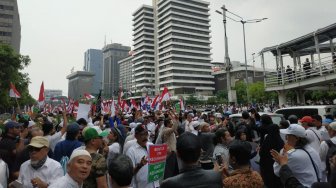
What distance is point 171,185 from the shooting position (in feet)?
7.49

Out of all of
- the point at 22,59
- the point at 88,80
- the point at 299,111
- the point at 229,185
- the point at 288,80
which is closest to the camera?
the point at 229,185

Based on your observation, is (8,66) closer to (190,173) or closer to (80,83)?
(190,173)

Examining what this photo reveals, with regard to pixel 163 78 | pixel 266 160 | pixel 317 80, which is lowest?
pixel 266 160

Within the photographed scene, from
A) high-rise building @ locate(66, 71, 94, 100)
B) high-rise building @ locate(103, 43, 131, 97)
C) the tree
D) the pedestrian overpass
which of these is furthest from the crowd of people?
high-rise building @ locate(103, 43, 131, 97)

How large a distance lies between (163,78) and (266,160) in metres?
113

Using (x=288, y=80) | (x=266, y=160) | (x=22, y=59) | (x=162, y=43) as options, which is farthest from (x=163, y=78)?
(x=266, y=160)

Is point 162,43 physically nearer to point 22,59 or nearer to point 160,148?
point 22,59

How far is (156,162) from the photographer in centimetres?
403

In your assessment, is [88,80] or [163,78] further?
[88,80]

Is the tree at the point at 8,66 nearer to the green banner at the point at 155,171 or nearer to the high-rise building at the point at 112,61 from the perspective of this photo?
the green banner at the point at 155,171

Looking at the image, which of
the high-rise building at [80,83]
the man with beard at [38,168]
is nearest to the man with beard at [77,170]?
the man with beard at [38,168]

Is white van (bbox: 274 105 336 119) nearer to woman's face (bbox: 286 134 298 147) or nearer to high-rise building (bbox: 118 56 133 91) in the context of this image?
woman's face (bbox: 286 134 298 147)

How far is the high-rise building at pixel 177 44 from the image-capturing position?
113 metres

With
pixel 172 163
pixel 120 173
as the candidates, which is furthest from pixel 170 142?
pixel 120 173
